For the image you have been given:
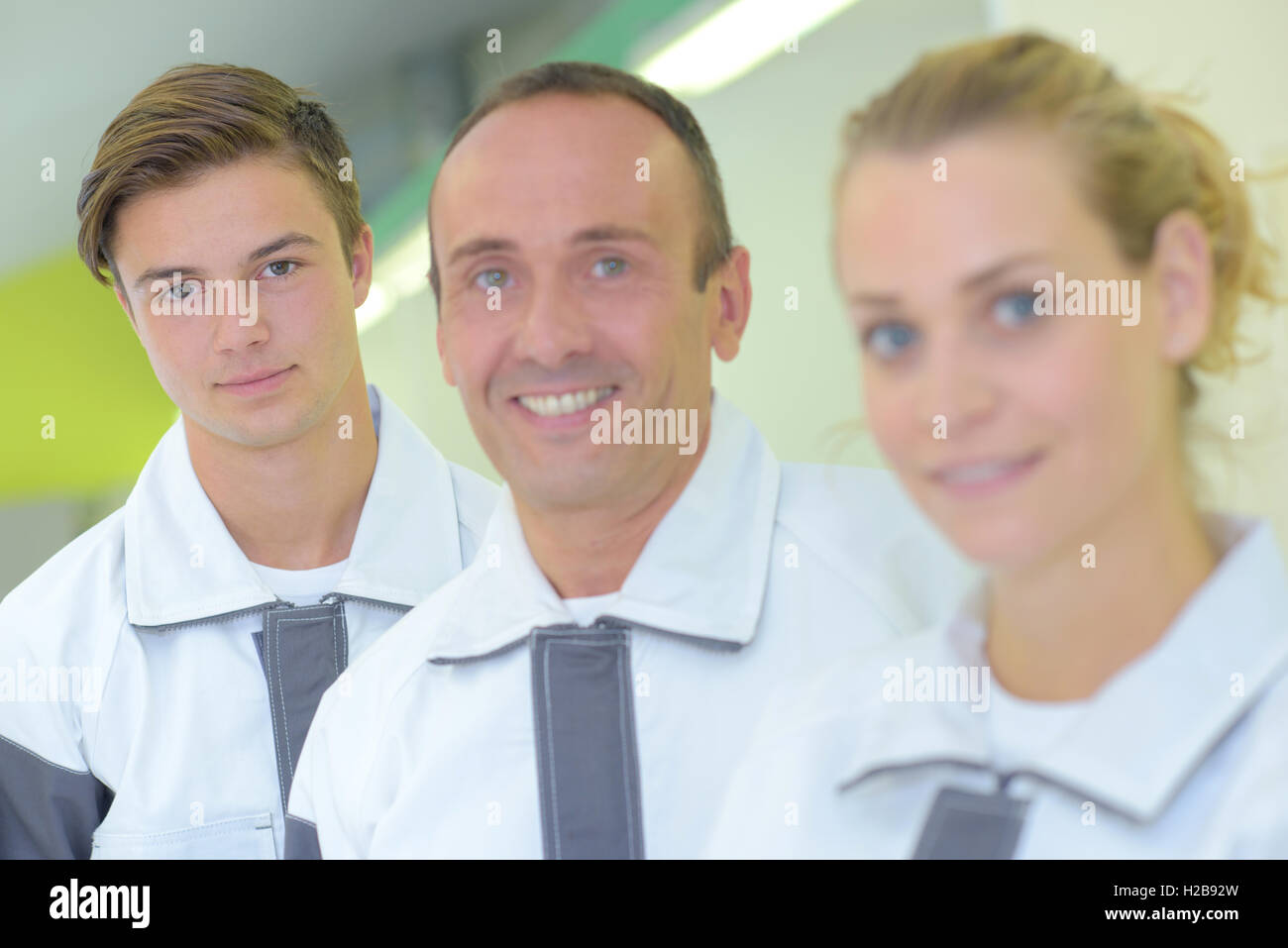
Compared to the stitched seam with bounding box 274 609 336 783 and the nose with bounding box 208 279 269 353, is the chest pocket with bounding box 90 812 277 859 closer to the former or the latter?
the stitched seam with bounding box 274 609 336 783

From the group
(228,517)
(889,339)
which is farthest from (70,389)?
(889,339)

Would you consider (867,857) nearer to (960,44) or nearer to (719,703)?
(719,703)

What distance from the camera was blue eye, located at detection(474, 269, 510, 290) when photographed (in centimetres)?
145

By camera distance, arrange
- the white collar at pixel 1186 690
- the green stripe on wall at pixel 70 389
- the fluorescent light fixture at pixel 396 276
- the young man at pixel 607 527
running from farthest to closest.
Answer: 1. the green stripe on wall at pixel 70 389
2. the fluorescent light fixture at pixel 396 276
3. the young man at pixel 607 527
4. the white collar at pixel 1186 690

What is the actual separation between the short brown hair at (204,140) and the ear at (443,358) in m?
0.18

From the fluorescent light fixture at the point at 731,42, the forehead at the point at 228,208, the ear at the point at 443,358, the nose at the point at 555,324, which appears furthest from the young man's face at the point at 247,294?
the fluorescent light fixture at the point at 731,42

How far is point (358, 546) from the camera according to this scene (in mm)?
1619

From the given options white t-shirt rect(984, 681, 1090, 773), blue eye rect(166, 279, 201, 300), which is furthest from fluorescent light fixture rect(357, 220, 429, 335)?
white t-shirt rect(984, 681, 1090, 773)

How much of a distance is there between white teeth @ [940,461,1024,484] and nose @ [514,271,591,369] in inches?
16.9

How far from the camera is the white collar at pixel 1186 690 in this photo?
1.21m

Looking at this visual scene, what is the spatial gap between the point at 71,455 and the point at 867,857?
3.79 feet

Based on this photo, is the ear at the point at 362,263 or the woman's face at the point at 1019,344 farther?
the ear at the point at 362,263

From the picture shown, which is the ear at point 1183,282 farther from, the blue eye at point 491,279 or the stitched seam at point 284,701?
the stitched seam at point 284,701
